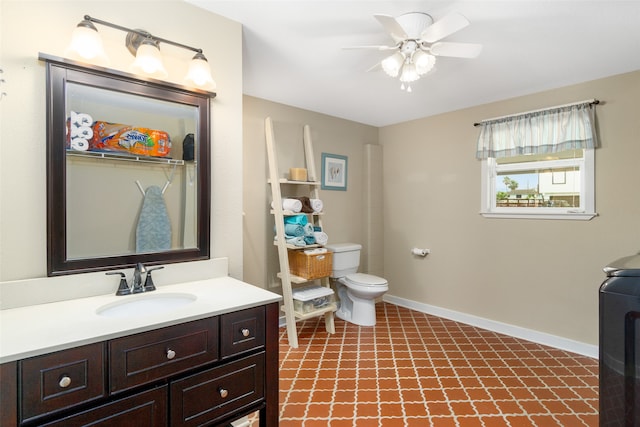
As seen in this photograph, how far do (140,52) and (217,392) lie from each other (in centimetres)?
156

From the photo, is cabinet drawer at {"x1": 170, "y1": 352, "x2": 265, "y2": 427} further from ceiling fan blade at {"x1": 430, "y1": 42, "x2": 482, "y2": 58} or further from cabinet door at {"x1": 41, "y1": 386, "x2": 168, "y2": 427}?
ceiling fan blade at {"x1": 430, "y1": 42, "x2": 482, "y2": 58}

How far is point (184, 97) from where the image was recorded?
1686mm

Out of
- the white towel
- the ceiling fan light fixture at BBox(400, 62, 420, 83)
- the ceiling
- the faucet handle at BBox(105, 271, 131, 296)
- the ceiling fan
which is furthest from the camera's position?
the white towel

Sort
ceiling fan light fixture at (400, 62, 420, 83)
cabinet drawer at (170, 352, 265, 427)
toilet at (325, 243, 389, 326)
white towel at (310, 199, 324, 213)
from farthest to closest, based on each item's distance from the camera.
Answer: toilet at (325, 243, 389, 326) → white towel at (310, 199, 324, 213) → ceiling fan light fixture at (400, 62, 420, 83) → cabinet drawer at (170, 352, 265, 427)

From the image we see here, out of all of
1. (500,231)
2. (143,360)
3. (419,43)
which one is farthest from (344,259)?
(143,360)

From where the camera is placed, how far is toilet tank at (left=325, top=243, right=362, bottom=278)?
3393 millimetres

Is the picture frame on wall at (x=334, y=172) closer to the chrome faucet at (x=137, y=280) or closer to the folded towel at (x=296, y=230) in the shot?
the folded towel at (x=296, y=230)

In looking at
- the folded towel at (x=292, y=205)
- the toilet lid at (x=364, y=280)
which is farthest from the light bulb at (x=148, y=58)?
the toilet lid at (x=364, y=280)

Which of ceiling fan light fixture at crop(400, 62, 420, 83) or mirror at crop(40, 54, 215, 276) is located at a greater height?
ceiling fan light fixture at crop(400, 62, 420, 83)

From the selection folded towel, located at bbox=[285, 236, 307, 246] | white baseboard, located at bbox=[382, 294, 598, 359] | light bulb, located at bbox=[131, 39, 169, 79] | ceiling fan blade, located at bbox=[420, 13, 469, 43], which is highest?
ceiling fan blade, located at bbox=[420, 13, 469, 43]

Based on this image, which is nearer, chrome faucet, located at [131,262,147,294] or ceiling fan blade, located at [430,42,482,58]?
chrome faucet, located at [131,262,147,294]

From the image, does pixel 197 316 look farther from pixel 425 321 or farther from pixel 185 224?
pixel 425 321

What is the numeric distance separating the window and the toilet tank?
1.43 meters

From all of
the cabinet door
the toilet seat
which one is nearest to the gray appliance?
the cabinet door
